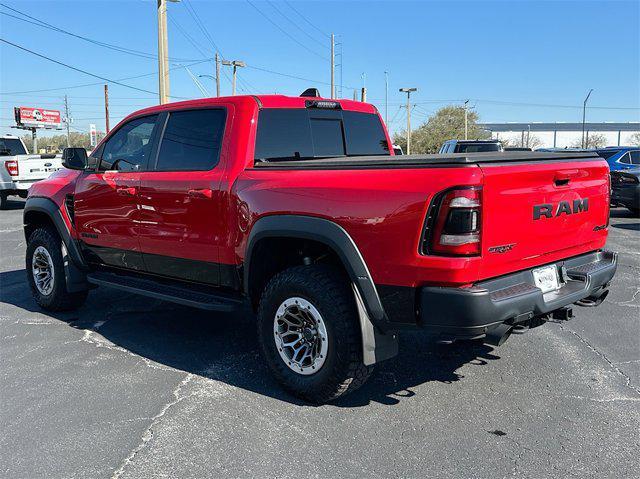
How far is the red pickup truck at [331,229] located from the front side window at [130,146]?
2 centimetres

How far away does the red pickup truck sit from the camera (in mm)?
3016

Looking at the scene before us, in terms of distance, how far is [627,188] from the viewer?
14.0 meters

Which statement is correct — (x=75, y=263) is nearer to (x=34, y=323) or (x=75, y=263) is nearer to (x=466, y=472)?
(x=34, y=323)

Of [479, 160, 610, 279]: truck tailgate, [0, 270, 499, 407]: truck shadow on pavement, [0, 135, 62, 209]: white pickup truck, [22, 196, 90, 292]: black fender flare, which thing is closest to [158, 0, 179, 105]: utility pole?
[0, 135, 62, 209]: white pickup truck

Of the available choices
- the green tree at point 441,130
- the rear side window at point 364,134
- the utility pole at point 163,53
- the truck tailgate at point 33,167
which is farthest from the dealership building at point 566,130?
the rear side window at point 364,134

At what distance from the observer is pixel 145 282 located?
4.94 meters

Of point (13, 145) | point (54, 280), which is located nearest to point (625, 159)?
point (54, 280)

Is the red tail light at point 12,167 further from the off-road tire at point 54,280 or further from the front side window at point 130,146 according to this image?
the front side window at point 130,146

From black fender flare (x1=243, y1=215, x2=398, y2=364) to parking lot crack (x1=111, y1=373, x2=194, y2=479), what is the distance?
1.33 m

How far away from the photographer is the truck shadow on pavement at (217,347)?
4.02 m

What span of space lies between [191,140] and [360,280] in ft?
6.65

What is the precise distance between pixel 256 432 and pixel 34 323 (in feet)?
11.0

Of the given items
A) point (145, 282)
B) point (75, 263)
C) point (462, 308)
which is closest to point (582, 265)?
point (462, 308)

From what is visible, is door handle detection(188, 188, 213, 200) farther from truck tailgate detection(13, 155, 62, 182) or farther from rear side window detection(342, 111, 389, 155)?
truck tailgate detection(13, 155, 62, 182)
